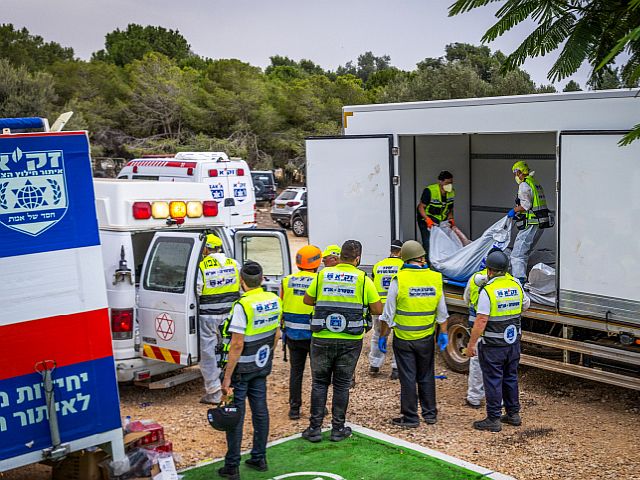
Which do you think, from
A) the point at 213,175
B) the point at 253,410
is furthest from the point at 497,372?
the point at 213,175

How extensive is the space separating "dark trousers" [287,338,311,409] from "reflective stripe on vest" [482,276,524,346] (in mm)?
1706

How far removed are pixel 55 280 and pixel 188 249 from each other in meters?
2.93

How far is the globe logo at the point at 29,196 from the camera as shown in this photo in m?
4.66

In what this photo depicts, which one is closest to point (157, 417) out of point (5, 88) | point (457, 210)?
point (457, 210)

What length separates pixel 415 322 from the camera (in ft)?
23.3

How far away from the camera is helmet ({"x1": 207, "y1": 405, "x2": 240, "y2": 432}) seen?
5.73 meters

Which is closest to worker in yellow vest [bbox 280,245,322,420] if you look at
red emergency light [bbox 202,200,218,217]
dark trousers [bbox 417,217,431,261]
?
red emergency light [bbox 202,200,218,217]

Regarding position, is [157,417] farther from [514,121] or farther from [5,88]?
[5,88]

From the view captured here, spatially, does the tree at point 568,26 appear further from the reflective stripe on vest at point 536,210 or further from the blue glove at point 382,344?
the reflective stripe on vest at point 536,210

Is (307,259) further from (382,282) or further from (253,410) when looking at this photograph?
(253,410)

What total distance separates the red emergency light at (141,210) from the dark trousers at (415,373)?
2.76 metres

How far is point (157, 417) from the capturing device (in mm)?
7727

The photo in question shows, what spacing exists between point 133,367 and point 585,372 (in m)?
4.44

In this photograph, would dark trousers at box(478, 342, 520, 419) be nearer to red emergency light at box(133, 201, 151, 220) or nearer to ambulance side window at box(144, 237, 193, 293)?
ambulance side window at box(144, 237, 193, 293)
